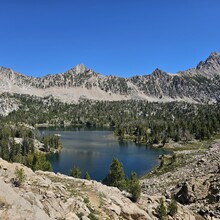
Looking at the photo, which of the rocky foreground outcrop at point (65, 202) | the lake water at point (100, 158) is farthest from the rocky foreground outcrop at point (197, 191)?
the lake water at point (100, 158)

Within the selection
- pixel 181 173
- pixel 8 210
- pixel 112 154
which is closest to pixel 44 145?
pixel 112 154

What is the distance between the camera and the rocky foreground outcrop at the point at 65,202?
70.8 ft

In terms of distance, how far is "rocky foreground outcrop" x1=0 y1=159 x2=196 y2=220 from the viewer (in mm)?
21578

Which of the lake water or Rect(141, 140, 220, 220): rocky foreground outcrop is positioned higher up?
Rect(141, 140, 220, 220): rocky foreground outcrop

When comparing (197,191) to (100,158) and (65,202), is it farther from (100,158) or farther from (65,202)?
(100,158)

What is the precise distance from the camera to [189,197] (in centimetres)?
5009

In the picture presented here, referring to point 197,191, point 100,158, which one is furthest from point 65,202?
point 100,158

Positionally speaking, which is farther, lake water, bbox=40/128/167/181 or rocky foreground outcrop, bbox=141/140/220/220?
lake water, bbox=40/128/167/181

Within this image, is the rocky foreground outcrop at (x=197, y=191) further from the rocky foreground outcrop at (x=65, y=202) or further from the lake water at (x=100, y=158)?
the lake water at (x=100, y=158)

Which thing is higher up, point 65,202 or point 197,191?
point 65,202

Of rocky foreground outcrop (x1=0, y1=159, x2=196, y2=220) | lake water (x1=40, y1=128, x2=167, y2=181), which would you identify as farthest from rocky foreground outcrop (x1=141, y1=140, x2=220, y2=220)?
lake water (x1=40, y1=128, x2=167, y2=181)

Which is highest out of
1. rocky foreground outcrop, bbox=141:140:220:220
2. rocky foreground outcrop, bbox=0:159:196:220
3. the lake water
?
A: rocky foreground outcrop, bbox=0:159:196:220

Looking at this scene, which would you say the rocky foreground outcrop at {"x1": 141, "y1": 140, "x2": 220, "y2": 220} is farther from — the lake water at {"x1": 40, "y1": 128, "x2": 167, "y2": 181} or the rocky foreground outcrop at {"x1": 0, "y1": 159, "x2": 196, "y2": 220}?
the lake water at {"x1": 40, "y1": 128, "x2": 167, "y2": 181}

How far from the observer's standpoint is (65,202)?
94.8 ft
